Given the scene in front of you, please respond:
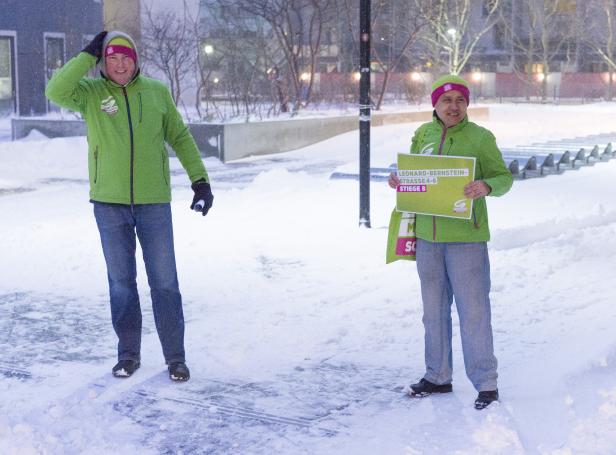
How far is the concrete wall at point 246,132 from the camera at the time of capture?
21.3m

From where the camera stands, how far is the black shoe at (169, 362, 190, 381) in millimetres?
5898

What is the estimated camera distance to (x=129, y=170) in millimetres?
5797

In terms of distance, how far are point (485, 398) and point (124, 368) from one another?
2.05 meters

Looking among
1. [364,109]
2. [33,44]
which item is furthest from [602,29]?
[364,109]

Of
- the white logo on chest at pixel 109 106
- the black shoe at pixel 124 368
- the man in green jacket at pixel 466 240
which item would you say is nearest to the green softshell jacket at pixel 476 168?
the man in green jacket at pixel 466 240

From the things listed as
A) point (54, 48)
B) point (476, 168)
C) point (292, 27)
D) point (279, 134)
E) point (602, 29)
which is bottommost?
point (279, 134)

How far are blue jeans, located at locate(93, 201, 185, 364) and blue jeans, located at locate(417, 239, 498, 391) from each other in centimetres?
146

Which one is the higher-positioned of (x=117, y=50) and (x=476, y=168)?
(x=117, y=50)

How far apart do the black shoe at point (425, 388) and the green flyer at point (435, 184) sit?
92 centimetres

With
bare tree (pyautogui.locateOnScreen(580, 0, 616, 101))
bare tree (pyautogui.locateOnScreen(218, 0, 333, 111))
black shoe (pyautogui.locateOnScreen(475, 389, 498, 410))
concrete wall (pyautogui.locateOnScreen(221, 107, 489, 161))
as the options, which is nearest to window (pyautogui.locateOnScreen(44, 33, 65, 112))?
bare tree (pyautogui.locateOnScreen(218, 0, 333, 111))

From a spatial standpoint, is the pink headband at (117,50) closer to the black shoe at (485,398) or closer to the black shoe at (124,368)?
the black shoe at (124,368)

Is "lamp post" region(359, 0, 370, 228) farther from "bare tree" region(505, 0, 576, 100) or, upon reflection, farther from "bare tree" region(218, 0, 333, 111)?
"bare tree" region(505, 0, 576, 100)

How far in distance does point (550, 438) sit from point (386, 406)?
976 millimetres

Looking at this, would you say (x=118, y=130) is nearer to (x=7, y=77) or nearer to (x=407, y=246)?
(x=407, y=246)
